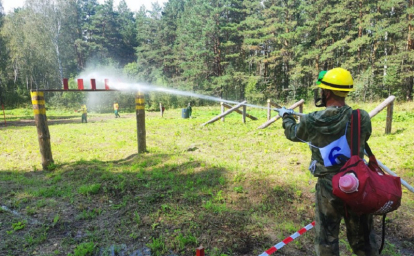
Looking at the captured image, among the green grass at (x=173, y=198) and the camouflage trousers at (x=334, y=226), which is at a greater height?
the camouflage trousers at (x=334, y=226)

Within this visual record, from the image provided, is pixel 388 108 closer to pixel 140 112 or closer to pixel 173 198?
pixel 173 198

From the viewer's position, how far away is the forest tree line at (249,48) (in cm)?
2688

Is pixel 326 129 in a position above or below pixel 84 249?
above

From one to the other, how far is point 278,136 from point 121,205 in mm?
7365

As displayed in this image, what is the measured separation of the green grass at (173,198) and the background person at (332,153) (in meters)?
1.04

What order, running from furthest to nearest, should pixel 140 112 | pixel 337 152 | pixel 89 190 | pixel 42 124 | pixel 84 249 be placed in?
1. pixel 140 112
2. pixel 42 124
3. pixel 89 190
4. pixel 84 249
5. pixel 337 152

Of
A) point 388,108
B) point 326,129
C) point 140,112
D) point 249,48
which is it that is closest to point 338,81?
point 326,129

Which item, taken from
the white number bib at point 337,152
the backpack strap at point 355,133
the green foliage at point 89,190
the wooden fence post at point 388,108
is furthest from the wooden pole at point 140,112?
the wooden fence post at point 388,108

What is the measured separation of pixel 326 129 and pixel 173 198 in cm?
352

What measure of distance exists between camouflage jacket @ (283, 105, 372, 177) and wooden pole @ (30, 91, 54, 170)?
7188 millimetres

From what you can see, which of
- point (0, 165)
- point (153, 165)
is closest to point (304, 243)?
point (153, 165)

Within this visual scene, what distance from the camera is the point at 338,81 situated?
2711 millimetres

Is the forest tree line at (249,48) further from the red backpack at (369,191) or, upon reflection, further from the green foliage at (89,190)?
the green foliage at (89,190)

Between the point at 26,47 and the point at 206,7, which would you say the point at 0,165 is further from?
the point at 26,47
